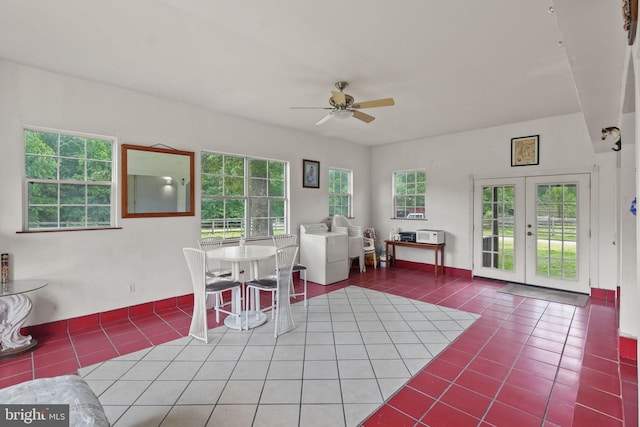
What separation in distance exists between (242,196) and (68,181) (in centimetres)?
222

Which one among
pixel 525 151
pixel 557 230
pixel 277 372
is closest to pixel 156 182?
pixel 277 372

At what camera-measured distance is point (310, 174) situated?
19.7ft

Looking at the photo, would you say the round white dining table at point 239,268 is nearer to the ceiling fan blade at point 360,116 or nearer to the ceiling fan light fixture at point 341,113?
the ceiling fan light fixture at point 341,113

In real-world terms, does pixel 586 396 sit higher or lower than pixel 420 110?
lower

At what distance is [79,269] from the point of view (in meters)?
3.46

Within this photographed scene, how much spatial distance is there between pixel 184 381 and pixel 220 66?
2.91 meters

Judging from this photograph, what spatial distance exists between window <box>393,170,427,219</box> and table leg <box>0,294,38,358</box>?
6.22 meters

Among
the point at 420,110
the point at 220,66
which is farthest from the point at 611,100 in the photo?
the point at 220,66

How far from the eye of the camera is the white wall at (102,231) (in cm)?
311

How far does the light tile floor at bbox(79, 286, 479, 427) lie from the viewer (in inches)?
81.3

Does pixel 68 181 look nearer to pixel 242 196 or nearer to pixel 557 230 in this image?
pixel 242 196

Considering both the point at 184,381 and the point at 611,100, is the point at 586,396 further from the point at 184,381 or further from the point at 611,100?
the point at 184,381

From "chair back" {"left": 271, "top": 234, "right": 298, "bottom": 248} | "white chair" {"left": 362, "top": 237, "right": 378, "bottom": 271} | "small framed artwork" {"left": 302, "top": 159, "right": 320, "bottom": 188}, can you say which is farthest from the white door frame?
"chair back" {"left": 271, "top": 234, "right": 298, "bottom": 248}

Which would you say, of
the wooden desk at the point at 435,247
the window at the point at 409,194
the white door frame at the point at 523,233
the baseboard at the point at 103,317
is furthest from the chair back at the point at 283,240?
the white door frame at the point at 523,233
